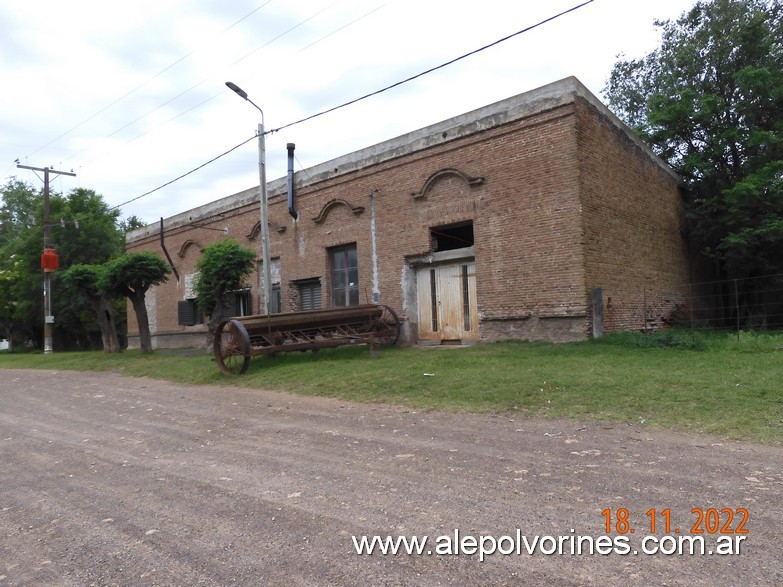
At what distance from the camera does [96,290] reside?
71.4 feet

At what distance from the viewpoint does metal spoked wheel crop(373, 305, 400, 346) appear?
15.4 meters

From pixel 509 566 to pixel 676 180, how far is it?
57.2 feet

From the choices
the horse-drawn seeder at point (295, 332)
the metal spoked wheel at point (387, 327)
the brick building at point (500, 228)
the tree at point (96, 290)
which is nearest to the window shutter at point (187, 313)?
the tree at point (96, 290)

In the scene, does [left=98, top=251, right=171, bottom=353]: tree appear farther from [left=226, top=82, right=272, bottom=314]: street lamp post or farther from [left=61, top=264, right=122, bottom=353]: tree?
[left=226, top=82, right=272, bottom=314]: street lamp post

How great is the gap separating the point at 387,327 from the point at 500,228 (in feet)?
13.7

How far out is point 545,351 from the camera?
11.9 metres

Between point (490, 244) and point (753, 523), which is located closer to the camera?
point (753, 523)

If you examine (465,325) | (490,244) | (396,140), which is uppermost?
(396,140)

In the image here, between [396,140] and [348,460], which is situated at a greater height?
[396,140]

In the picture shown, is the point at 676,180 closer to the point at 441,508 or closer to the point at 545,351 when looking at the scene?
the point at 545,351

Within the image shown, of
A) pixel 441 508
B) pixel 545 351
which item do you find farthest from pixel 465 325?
pixel 441 508

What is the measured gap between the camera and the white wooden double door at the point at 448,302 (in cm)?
1496

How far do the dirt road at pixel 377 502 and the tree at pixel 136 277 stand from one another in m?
12.9

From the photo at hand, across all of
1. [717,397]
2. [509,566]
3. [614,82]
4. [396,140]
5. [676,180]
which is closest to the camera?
[509,566]
